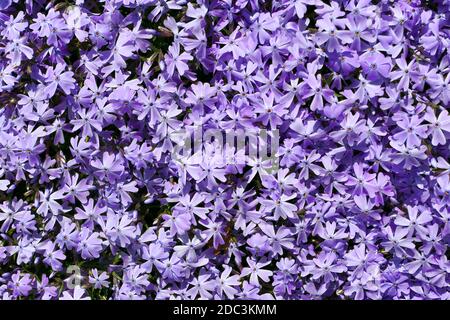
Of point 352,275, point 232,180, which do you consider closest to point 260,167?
point 232,180

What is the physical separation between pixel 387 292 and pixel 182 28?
1023mm

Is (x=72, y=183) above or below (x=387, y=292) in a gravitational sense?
above

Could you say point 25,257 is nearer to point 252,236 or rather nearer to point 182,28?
point 252,236

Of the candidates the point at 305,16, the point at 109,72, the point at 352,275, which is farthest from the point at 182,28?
the point at 352,275

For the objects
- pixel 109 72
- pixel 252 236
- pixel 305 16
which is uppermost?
pixel 305 16

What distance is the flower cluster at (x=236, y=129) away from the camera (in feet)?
6.22

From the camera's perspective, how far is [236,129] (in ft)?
6.25

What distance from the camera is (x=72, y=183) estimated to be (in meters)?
1.99

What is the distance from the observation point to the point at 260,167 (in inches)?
75.3

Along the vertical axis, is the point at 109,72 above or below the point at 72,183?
above

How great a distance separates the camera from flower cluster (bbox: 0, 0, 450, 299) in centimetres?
189

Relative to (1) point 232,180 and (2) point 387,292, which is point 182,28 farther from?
(2) point 387,292

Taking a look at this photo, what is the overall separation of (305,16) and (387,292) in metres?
0.88
